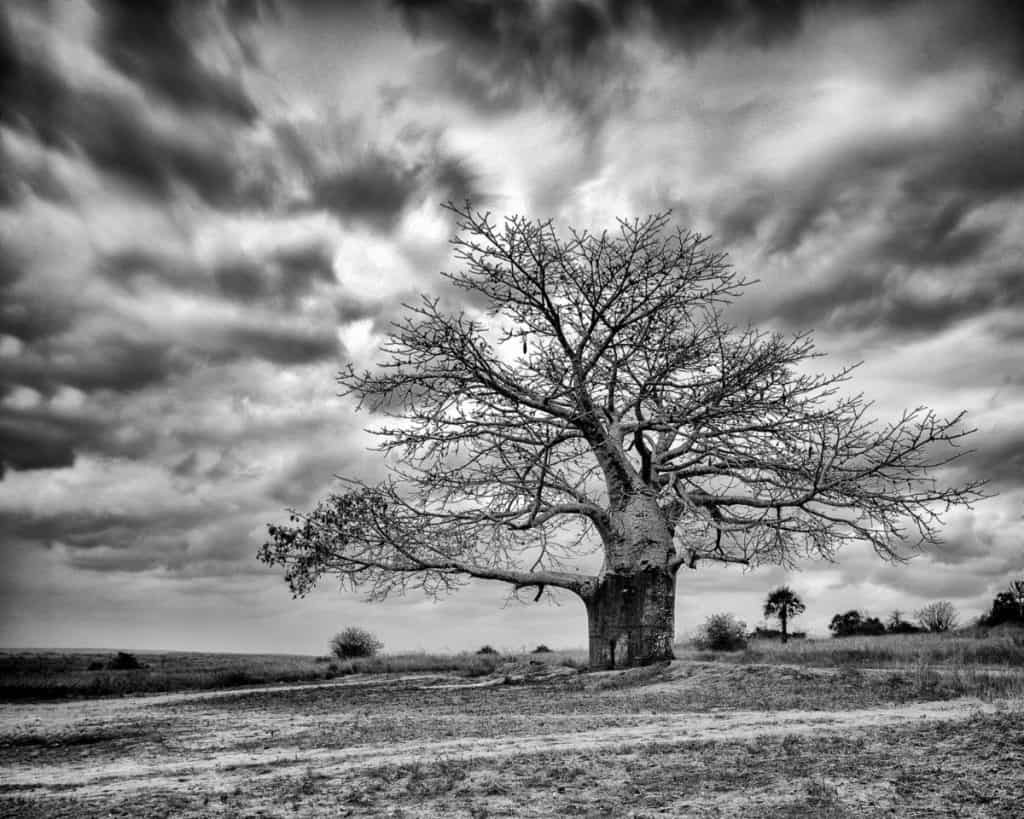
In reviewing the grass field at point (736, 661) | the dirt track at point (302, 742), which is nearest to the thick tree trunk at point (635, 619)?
the grass field at point (736, 661)

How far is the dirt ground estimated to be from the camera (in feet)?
14.5

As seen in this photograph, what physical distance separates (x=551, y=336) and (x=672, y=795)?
9.10m

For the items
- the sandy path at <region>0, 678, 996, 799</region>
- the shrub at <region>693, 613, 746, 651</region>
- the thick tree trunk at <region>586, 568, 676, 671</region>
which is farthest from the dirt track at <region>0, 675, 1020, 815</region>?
the shrub at <region>693, 613, 746, 651</region>

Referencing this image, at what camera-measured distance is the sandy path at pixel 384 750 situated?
5598mm

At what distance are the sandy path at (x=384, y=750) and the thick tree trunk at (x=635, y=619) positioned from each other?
507cm

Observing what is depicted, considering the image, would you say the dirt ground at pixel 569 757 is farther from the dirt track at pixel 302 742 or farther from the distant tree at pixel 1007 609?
the distant tree at pixel 1007 609

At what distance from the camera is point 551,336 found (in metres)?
13.0

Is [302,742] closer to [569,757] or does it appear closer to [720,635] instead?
[569,757]

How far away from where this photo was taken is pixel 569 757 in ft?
18.1

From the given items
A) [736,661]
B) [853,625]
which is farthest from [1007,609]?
[736,661]

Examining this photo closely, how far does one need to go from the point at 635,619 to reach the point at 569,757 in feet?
24.6

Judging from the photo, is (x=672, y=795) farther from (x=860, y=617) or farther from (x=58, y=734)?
(x=860, y=617)

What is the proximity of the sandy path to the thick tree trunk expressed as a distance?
507cm

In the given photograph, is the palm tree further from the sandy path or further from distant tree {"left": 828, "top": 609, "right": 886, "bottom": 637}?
the sandy path
